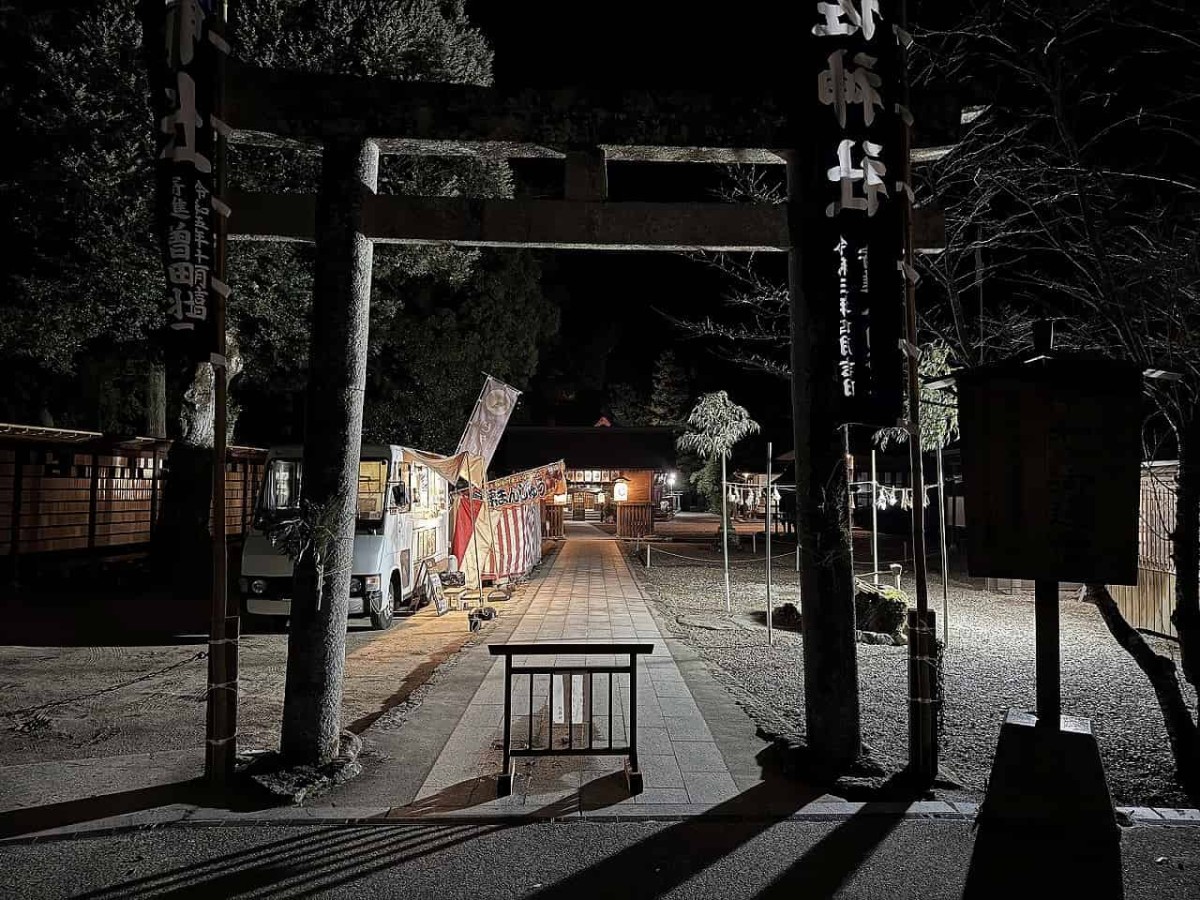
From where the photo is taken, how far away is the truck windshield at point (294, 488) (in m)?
11.7

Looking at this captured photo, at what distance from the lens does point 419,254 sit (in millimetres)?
16531

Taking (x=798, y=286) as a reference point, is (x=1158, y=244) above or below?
above

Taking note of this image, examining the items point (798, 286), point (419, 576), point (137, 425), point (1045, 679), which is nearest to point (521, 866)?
point (1045, 679)

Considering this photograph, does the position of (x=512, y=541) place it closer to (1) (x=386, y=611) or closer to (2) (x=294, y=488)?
(1) (x=386, y=611)

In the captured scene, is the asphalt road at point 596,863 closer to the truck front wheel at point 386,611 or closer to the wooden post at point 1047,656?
the wooden post at point 1047,656

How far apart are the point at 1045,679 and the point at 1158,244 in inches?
144

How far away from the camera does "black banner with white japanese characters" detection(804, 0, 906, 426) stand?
526cm

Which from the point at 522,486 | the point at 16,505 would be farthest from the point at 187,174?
the point at 16,505

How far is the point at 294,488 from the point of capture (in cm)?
1194

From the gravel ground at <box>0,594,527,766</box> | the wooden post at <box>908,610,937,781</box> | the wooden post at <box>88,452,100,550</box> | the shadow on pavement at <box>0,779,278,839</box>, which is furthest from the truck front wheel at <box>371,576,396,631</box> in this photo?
the wooden post at <box>908,610,937,781</box>

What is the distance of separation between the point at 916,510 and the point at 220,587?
4.81 metres

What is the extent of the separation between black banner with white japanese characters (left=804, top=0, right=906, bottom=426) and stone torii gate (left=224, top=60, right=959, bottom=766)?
139 millimetres

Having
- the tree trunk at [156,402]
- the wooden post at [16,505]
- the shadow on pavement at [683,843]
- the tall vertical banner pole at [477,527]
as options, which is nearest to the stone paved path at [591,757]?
the shadow on pavement at [683,843]

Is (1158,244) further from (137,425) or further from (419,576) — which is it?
(137,425)
